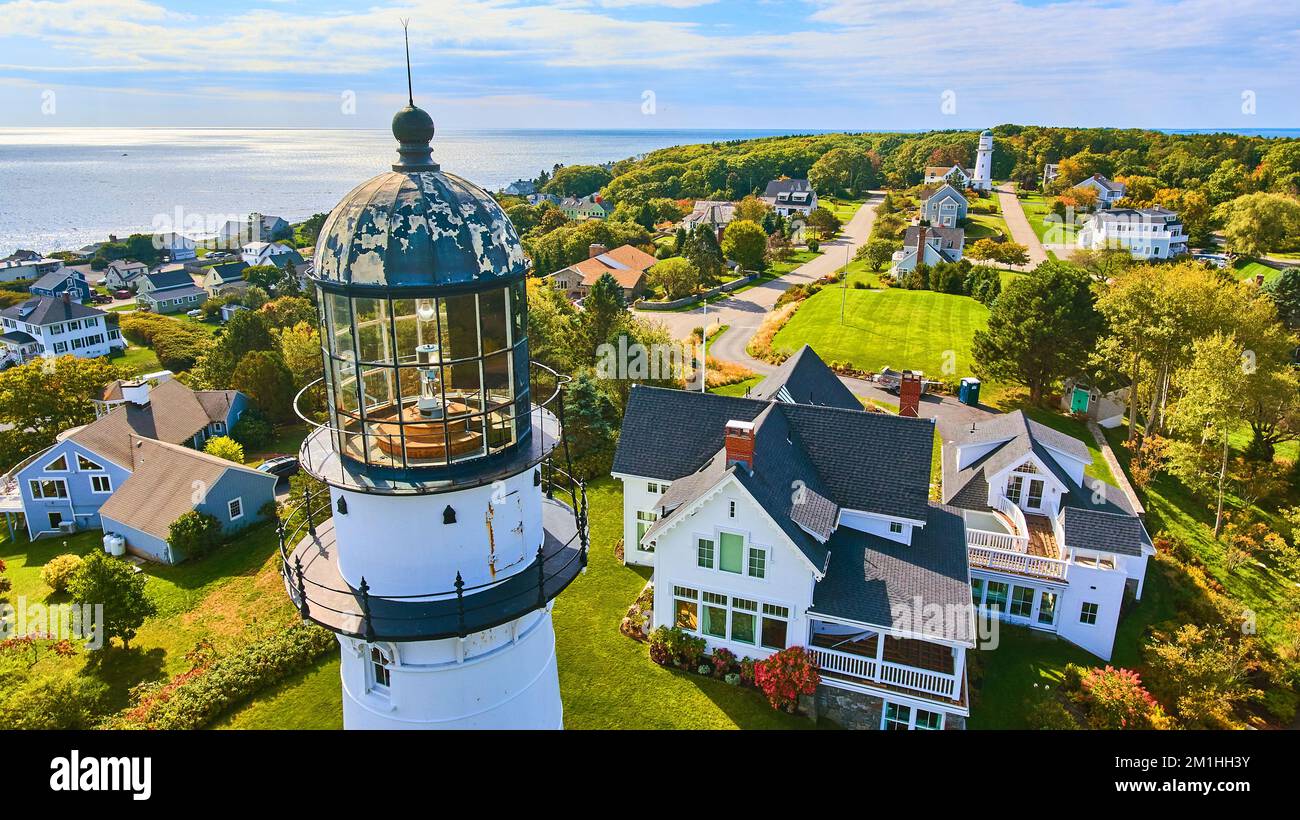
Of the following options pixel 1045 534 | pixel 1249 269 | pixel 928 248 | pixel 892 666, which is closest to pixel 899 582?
pixel 892 666

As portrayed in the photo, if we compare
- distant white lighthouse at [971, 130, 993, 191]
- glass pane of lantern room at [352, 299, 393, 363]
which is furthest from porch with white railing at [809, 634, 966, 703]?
distant white lighthouse at [971, 130, 993, 191]

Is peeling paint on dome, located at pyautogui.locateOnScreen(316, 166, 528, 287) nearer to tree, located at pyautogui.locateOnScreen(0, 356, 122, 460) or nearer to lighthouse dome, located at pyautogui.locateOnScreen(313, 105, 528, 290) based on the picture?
lighthouse dome, located at pyautogui.locateOnScreen(313, 105, 528, 290)

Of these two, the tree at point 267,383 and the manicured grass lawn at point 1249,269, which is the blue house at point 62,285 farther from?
the manicured grass lawn at point 1249,269

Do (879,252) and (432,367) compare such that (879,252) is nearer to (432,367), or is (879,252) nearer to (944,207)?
(944,207)

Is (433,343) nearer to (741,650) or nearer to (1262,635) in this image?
(741,650)

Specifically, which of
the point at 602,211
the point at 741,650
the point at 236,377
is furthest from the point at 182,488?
the point at 602,211
